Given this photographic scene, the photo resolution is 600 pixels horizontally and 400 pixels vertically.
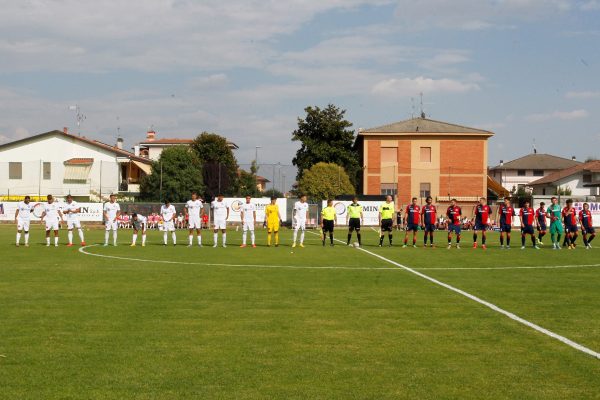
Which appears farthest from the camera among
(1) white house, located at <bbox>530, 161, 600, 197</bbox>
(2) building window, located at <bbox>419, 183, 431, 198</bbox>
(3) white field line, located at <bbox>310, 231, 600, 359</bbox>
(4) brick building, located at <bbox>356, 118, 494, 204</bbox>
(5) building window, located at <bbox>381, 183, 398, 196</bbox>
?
(1) white house, located at <bbox>530, 161, 600, 197</bbox>

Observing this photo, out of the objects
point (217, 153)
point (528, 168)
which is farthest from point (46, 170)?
point (528, 168)

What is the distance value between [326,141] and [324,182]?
40.2 feet

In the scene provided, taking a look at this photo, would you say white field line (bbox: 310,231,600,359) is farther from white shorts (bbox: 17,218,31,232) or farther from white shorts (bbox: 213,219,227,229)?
white shorts (bbox: 17,218,31,232)

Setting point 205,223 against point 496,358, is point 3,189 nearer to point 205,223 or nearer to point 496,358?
point 205,223

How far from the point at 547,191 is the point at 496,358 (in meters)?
96.6

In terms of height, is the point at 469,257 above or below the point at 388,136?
below

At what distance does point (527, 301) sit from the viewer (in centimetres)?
1246

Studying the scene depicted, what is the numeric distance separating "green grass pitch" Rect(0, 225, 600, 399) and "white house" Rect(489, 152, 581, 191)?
109534 millimetres

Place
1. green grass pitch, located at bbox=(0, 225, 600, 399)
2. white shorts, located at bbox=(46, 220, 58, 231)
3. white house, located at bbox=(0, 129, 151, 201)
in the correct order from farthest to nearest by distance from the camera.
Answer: white house, located at bbox=(0, 129, 151, 201), white shorts, located at bbox=(46, 220, 58, 231), green grass pitch, located at bbox=(0, 225, 600, 399)

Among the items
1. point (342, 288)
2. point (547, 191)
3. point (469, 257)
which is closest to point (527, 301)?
point (342, 288)

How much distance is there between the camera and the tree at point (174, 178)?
2591 inches

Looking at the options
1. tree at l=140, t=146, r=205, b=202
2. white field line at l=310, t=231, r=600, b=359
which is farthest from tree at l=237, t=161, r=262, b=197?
white field line at l=310, t=231, r=600, b=359

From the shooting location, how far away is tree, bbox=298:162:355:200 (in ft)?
218

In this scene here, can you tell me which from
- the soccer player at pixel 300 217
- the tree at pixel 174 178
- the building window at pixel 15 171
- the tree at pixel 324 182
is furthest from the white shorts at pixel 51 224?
the building window at pixel 15 171
